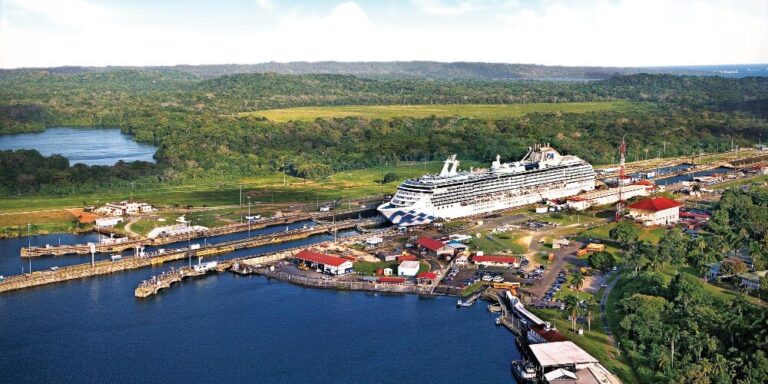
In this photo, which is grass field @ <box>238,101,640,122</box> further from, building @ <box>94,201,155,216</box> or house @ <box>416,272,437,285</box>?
house @ <box>416,272,437,285</box>

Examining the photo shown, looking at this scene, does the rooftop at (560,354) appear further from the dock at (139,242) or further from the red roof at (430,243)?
the dock at (139,242)

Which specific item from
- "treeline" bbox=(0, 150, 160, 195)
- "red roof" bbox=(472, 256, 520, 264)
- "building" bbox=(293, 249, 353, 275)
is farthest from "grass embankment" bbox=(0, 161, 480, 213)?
"red roof" bbox=(472, 256, 520, 264)

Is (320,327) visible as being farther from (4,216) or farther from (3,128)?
(3,128)

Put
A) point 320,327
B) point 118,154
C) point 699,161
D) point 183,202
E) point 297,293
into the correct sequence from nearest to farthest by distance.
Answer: point 320,327 < point 297,293 < point 183,202 < point 699,161 < point 118,154

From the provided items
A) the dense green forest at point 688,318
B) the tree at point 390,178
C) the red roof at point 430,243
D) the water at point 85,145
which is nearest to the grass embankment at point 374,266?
the red roof at point 430,243

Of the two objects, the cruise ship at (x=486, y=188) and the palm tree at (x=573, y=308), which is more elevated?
the cruise ship at (x=486, y=188)

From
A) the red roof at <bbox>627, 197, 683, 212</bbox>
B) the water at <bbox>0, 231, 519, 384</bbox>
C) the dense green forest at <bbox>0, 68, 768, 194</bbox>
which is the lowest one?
the water at <bbox>0, 231, 519, 384</bbox>

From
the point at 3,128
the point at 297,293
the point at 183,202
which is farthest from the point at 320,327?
the point at 3,128
